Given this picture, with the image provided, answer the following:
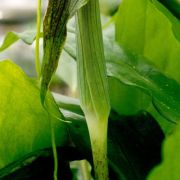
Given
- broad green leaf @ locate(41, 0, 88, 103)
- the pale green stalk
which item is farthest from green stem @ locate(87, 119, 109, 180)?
broad green leaf @ locate(41, 0, 88, 103)

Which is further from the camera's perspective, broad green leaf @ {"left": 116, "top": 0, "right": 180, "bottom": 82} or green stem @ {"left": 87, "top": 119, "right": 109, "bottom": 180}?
broad green leaf @ {"left": 116, "top": 0, "right": 180, "bottom": 82}

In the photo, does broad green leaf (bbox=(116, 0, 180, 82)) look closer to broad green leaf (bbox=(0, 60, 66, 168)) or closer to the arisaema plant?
the arisaema plant

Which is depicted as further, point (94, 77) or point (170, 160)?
point (94, 77)

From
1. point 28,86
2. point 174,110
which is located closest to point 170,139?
point 174,110

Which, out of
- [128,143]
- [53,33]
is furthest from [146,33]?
[53,33]

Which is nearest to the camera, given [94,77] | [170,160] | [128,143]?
[170,160]

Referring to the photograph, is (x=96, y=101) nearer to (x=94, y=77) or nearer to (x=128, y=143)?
(x=94, y=77)

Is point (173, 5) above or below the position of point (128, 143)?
above

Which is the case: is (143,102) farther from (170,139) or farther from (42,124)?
(170,139)
